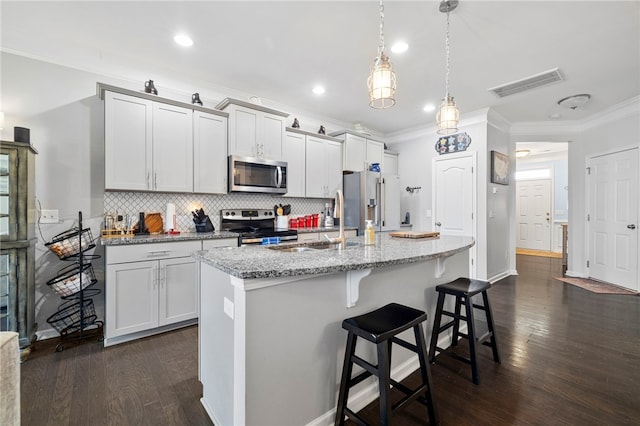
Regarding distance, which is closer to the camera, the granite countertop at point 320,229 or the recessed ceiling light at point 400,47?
the recessed ceiling light at point 400,47

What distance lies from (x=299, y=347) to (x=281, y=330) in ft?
0.51

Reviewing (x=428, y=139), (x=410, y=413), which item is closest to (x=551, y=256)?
(x=428, y=139)

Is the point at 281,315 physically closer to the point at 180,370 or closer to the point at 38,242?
the point at 180,370

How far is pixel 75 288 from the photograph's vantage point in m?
2.45

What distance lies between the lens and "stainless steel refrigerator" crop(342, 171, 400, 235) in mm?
4469

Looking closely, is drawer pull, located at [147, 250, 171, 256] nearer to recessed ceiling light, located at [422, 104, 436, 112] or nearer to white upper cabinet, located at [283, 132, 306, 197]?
white upper cabinet, located at [283, 132, 306, 197]

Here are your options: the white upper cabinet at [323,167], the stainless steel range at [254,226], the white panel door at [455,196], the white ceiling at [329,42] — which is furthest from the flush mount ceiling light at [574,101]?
the stainless steel range at [254,226]

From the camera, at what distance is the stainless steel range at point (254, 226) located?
318 cm

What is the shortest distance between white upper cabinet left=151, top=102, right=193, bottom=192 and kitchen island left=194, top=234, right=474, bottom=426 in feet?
5.60

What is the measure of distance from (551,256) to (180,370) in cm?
873

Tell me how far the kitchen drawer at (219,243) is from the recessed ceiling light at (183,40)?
1918 mm

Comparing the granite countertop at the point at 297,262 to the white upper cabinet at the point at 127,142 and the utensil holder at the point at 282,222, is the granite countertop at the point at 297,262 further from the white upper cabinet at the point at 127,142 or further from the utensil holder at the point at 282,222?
the utensil holder at the point at 282,222

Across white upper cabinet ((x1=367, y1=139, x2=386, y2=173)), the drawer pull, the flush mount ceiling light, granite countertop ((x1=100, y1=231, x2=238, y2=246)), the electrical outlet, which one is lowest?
the drawer pull

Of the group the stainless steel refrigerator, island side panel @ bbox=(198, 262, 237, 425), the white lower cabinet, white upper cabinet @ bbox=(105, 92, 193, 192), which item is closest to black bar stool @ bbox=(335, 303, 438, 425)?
island side panel @ bbox=(198, 262, 237, 425)
